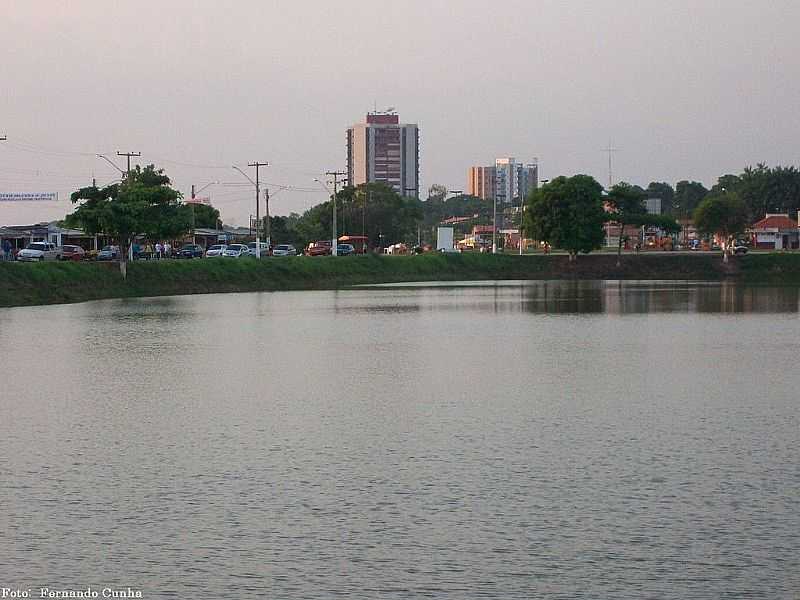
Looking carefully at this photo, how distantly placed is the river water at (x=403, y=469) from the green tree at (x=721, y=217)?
96.7 metres

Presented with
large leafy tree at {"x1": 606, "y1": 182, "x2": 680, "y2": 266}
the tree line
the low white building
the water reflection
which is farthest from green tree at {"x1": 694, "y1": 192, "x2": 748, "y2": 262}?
the water reflection

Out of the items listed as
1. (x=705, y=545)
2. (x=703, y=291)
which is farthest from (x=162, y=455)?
(x=703, y=291)

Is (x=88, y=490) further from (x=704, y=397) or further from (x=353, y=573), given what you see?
(x=704, y=397)

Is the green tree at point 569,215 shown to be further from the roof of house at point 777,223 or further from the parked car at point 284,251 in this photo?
the roof of house at point 777,223

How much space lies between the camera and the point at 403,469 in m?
20.0

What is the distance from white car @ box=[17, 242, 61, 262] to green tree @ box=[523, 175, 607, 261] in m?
45.2

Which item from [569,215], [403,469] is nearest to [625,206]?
[569,215]

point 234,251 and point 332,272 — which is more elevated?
point 234,251

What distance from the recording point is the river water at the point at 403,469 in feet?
47.1

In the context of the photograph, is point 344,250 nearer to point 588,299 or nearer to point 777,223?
point 588,299

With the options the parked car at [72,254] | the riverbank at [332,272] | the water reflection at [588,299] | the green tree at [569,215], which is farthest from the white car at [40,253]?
the green tree at [569,215]

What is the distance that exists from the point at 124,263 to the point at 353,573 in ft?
220

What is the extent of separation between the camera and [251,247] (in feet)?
385

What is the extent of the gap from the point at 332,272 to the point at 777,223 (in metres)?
76.6
